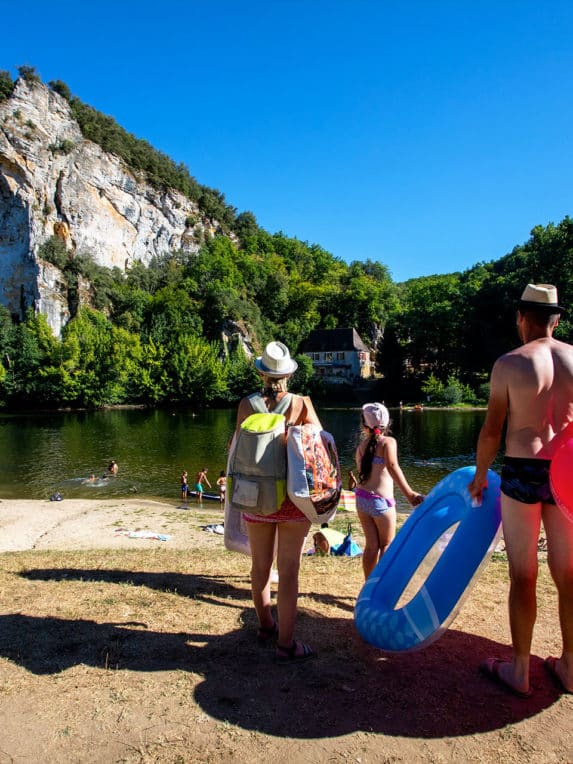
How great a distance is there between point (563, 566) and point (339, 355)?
74.6 metres

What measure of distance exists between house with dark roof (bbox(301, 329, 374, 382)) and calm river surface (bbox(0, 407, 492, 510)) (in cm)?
2352

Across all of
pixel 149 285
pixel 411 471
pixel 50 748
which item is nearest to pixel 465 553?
pixel 50 748

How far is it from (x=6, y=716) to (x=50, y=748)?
0.47 m

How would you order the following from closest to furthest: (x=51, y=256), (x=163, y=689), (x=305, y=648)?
1. (x=163, y=689)
2. (x=305, y=648)
3. (x=51, y=256)

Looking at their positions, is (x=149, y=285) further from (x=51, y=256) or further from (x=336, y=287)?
(x=336, y=287)

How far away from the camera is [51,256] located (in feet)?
219

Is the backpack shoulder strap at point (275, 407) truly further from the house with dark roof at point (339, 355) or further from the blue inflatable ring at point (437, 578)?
the house with dark roof at point (339, 355)

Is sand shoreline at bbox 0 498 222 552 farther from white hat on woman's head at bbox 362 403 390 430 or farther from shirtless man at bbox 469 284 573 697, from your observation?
shirtless man at bbox 469 284 573 697

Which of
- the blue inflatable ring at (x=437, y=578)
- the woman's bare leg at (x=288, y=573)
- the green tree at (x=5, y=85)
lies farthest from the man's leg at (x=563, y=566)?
the green tree at (x=5, y=85)

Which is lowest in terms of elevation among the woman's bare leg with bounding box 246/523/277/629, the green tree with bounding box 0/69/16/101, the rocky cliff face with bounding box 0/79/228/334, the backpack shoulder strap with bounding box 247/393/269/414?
the woman's bare leg with bounding box 246/523/277/629

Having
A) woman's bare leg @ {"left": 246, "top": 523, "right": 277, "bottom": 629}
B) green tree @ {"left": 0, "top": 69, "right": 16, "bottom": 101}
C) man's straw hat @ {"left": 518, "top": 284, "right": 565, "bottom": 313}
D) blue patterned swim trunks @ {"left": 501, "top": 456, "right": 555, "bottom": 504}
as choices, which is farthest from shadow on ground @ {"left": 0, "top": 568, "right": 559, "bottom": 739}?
green tree @ {"left": 0, "top": 69, "right": 16, "bottom": 101}

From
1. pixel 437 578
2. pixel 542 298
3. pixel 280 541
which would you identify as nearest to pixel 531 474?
pixel 437 578

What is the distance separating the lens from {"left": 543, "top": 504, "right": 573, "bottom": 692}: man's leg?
3070 millimetres

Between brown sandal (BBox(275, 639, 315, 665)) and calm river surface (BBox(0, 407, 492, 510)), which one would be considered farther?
calm river surface (BBox(0, 407, 492, 510))
